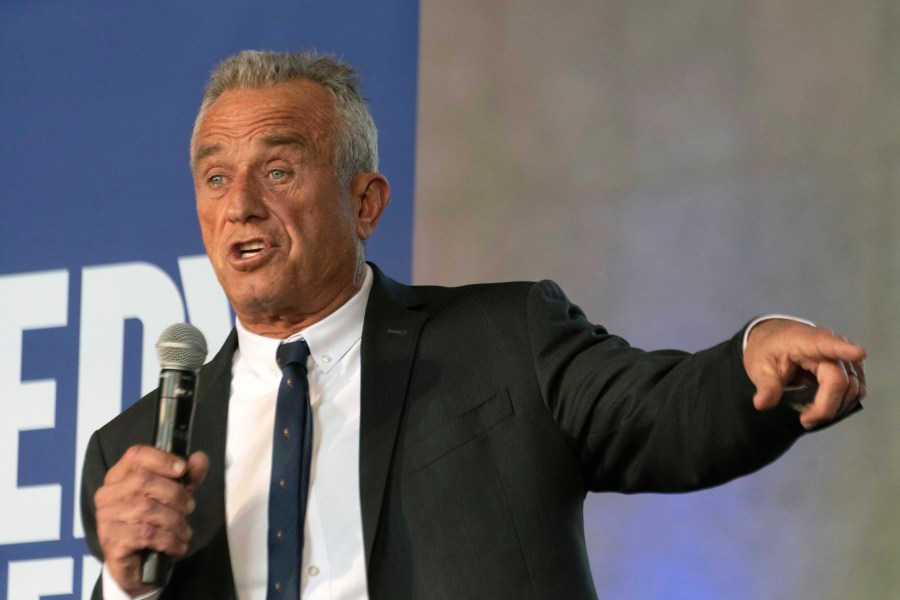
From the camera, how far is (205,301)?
145 inches

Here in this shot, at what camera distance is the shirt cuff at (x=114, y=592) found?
6.47 feet

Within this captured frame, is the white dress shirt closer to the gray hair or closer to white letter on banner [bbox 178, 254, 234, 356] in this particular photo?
the gray hair

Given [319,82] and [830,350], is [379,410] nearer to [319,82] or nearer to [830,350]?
[319,82]

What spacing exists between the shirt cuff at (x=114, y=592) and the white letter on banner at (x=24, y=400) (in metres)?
1.79

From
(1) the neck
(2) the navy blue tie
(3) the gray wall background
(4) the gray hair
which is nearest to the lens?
(2) the navy blue tie

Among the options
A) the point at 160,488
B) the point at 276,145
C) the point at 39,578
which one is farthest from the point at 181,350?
the point at 39,578

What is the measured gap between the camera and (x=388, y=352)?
7.59 ft

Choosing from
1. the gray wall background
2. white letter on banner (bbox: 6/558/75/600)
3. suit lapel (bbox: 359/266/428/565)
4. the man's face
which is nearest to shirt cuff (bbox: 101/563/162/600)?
suit lapel (bbox: 359/266/428/565)

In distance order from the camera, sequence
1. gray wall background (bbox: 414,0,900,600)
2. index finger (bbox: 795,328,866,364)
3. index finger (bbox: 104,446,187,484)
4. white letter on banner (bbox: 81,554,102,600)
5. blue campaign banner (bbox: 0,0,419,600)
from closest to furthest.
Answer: index finger (bbox: 795,328,866,364)
index finger (bbox: 104,446,187,484)
gray wall background (bbox: 414,0,900,600)
white letter on banner (bbox: 81,554,102,600)
blue campaign banner (bbox: 0,0,419,600)

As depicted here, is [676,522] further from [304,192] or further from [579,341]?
[304,192]

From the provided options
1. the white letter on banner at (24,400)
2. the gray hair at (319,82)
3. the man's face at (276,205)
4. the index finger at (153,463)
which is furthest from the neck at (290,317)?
the white letter on banner at (24,400)

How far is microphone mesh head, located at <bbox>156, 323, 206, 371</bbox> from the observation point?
6.11 feet

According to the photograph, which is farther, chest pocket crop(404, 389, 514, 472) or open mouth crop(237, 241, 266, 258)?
open mouth crop(237, 241, 266, 258)

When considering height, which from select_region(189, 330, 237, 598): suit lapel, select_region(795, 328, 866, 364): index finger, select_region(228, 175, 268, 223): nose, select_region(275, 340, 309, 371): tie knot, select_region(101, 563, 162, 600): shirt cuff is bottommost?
select_region(101, 563, 162, 600): shirt cuff
